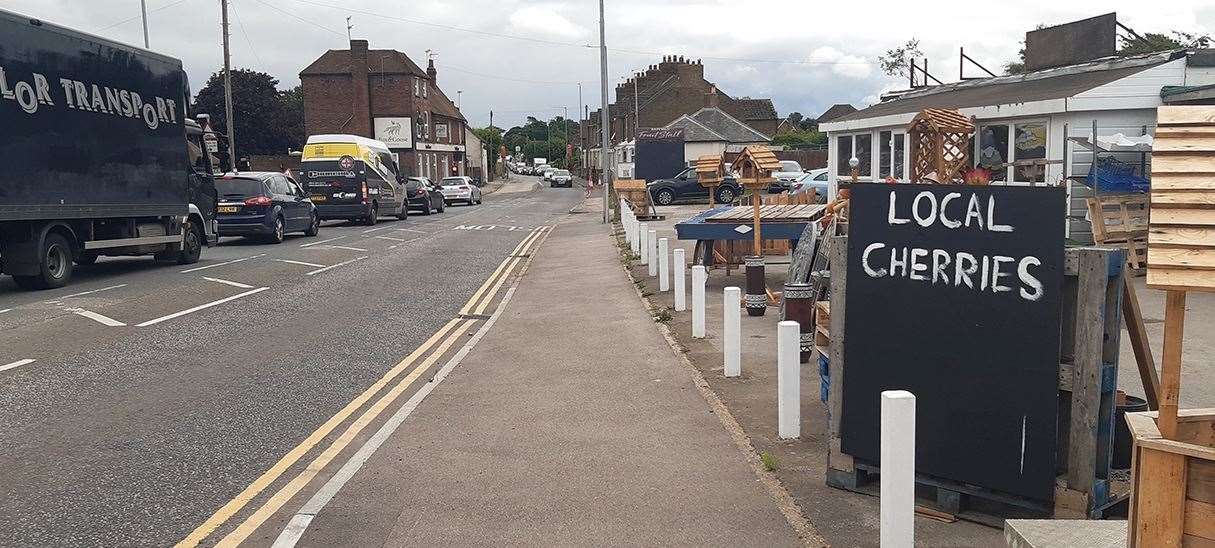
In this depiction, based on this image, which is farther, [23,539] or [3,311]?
[3,311]

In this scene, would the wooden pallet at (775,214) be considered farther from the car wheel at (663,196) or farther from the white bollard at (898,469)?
the car wheel at (663,196)

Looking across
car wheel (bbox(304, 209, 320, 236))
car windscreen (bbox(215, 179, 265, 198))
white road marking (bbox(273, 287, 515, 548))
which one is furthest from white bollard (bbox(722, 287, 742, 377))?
car wheel (bbox(304, 209, 320, 236))

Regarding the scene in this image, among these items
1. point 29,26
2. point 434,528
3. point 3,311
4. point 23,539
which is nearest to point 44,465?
point 23,539

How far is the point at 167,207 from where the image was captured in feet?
62.6

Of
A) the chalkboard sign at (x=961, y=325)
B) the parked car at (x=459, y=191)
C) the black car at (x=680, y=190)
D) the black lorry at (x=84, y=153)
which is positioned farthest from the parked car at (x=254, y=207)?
the parked car at (x=459, y=191)

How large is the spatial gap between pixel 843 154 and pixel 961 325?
23.6 metres

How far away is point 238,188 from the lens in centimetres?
2577

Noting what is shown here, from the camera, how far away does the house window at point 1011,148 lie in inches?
720

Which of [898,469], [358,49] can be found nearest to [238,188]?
[898,469]

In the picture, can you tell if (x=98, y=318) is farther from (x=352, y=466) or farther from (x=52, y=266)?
(x=352, y=466)

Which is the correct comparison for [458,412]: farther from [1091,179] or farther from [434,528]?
[1091,179]

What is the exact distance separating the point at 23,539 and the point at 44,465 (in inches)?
54.7

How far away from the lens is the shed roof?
710 inches

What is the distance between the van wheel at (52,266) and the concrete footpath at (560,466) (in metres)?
8.86
